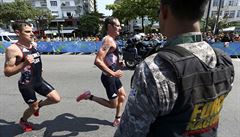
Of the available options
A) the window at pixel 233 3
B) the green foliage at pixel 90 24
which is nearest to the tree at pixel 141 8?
the green foliage at pixel 90 24

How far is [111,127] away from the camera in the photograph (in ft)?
13.0

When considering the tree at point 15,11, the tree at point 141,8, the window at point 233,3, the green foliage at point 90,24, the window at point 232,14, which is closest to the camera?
the tree at point 141,8

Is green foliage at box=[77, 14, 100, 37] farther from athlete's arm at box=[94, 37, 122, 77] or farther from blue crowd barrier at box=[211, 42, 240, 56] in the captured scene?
athlete's arm at box=[94, 37, 122, 77]

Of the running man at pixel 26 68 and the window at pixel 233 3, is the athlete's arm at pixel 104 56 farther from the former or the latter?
the window at pixel 233 3

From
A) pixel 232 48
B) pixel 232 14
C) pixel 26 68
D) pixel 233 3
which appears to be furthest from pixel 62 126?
pixel 232 14

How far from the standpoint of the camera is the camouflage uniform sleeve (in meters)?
1.13

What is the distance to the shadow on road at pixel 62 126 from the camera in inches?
152

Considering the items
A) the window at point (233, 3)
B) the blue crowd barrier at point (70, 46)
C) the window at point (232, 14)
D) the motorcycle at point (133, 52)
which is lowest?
the blue crowd barrier at point (70, 46)

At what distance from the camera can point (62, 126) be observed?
4070mm

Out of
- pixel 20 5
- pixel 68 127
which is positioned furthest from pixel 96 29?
pixel 68 127

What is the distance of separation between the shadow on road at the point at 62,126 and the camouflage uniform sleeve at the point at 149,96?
2.79 meters

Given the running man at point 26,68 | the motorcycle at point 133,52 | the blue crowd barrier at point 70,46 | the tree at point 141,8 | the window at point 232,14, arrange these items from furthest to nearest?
the window at point 232,14 → the tree at point 141,8 → the blue crowd barrier at point 70,46 → the motorcycle at point 133,52 → the running man at point 26,68

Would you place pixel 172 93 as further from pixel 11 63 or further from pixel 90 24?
pixel 90 24

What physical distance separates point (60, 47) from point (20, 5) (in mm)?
26908
